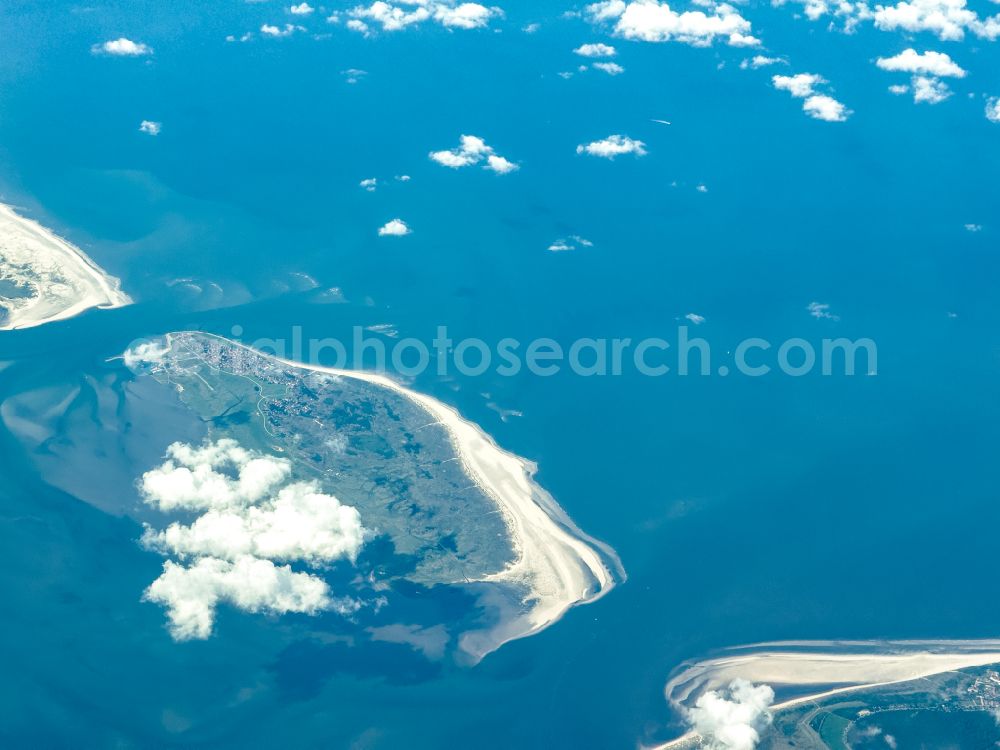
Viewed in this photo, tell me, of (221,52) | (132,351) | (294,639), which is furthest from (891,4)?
(294,639)

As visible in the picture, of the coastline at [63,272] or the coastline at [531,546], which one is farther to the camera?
the coastline at [63,272]

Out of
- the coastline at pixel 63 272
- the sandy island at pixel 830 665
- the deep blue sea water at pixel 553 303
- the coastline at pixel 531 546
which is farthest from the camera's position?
the coastline at pixel 63 272

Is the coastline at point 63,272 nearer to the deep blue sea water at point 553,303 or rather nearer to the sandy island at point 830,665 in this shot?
the deep blue sea water at point 553,303

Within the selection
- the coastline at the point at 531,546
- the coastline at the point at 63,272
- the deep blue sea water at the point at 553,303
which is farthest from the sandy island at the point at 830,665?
the coastline at the point at 63,272

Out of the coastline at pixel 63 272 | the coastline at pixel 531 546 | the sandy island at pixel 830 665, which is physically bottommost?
the sandy island at pixel 830 665

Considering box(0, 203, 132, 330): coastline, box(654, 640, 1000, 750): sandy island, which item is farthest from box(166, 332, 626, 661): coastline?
box(0, 203, 132, 330): coastline

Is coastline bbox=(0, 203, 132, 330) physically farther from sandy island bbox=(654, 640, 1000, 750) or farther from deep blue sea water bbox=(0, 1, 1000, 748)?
sandy island bbox=(654, 640, 1000, 750)

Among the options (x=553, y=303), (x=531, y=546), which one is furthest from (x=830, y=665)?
(x=553, y=303)
